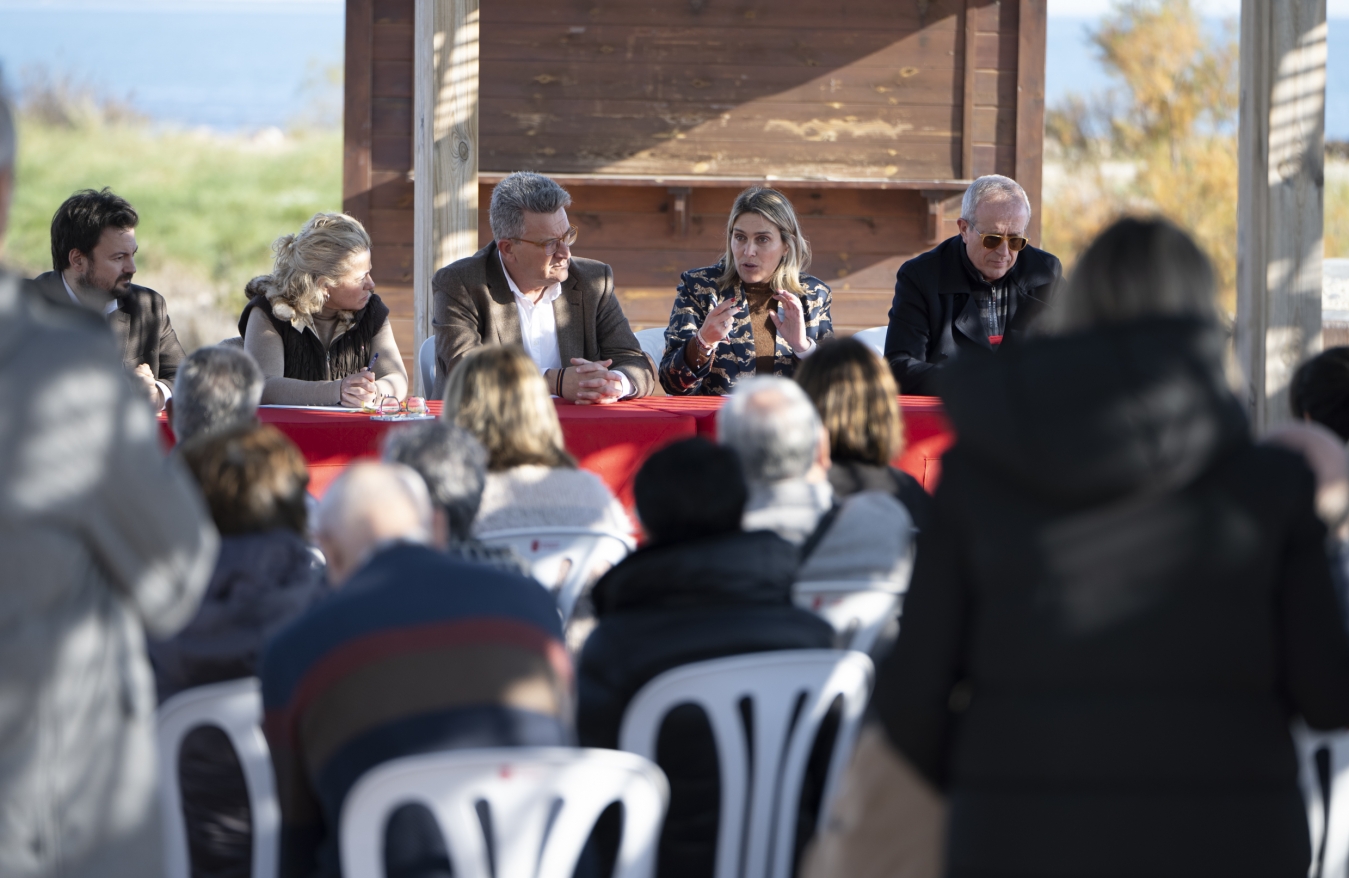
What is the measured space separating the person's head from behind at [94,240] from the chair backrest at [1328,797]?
3.68 metres

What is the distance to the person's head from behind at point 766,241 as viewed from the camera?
15.0 feet

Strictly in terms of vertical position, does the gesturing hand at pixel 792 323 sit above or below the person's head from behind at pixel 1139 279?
above

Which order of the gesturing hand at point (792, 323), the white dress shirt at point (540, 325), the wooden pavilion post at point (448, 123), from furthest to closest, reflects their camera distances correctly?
the wooden pavilion post at point (448, 123), the white dress shirt at point (540, 325), the gesturing hand at point (792, 323)

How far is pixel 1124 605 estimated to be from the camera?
146 centimetres

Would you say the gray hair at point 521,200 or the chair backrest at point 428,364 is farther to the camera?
the chair backrest at point 428,364

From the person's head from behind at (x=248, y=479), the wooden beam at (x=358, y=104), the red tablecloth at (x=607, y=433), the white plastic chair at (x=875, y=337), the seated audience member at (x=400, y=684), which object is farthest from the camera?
the wooden beam at (x=358, y=104)

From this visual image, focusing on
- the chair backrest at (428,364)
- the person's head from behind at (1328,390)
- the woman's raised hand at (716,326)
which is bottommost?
the person's head from behind at (1328,390)

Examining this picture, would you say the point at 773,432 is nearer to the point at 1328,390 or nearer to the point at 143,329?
the point at 1328,390

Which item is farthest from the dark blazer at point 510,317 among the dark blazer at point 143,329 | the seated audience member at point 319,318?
the dark blazer at point 143,329

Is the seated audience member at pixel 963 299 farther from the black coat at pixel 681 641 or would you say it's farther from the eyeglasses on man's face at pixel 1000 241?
the black coat at pixel 681 641

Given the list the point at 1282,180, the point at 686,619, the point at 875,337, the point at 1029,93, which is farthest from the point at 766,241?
the point at 1029,93

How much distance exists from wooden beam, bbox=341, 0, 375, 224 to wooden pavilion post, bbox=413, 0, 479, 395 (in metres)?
2.34

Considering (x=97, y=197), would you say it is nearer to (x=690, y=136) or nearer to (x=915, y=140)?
(x=690, y=136)

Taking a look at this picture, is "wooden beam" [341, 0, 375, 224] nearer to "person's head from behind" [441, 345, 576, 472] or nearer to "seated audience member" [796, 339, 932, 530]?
"person's head from behind" [441, 345, 576, 472]
